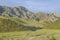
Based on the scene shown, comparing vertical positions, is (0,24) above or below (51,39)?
below

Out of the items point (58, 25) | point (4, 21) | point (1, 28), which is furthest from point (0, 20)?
point (58, 25)

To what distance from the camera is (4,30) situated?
105 meters

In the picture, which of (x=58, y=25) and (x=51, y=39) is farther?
(x=58, y=25)

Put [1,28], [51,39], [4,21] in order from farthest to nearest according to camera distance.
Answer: [4,21] < [1,28] < [51,39]

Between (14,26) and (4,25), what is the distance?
7485 millimetres

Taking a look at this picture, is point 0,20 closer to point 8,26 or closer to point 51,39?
point 8,26

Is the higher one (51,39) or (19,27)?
(51,39)

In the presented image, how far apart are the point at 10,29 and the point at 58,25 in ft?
90.0

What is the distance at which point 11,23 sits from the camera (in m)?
116

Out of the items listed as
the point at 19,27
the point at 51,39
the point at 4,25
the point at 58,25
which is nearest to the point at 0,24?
the point at 4,25

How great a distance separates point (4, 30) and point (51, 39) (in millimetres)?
67118

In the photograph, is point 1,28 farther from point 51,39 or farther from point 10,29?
point 51,39

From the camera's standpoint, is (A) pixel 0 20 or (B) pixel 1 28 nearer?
(B) pixel 1 28

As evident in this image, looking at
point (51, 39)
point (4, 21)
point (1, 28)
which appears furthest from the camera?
point (4, 21)
